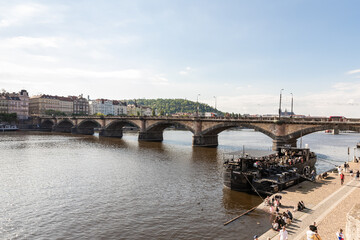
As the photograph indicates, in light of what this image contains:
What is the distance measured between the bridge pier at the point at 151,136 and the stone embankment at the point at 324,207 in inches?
2765

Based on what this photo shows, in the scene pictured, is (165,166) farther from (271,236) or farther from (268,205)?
(271,236)

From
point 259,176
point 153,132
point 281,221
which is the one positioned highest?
point 153,132

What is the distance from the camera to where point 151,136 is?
102 meters

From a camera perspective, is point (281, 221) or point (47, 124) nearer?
point (281, 221)

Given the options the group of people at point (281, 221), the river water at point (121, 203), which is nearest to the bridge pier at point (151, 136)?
the river water at point (121, 203)

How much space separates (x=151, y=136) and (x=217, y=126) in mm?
32675

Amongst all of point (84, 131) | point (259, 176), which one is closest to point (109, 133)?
point (84, 131)

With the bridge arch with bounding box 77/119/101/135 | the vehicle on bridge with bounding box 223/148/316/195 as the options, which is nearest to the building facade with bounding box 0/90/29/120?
the bridge arch with bounding box 77/119/101/135

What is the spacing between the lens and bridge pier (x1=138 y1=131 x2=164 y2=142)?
10044 cm

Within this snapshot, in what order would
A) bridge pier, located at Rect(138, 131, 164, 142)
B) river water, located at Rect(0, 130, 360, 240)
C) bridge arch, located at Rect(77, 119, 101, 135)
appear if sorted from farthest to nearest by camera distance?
bridge arch, located at Rect(77, 119, 101, 135), bridge pier, located at Rect(138, 131, 164, 142), river water, located at Rect(0, 130, 360, 240)

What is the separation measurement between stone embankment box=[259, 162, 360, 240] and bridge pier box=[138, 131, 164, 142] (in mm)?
70229

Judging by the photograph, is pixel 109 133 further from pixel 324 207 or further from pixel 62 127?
pixel 324 207

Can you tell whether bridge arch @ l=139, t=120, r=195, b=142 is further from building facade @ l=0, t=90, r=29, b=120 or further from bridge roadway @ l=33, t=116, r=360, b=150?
building facade @ l=0, t=90, r=29, b=120

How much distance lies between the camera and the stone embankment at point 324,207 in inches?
757
